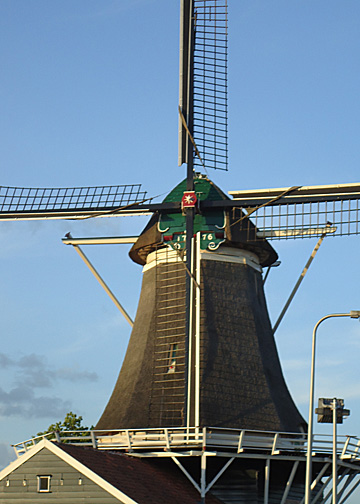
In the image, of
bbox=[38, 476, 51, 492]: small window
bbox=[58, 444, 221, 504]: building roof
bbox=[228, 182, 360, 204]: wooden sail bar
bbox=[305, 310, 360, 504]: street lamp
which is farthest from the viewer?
bbox=[228, 182, 360, 204]: wooden sail bar

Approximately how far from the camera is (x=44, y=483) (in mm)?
24219

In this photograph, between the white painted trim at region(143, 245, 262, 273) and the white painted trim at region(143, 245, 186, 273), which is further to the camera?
the white painted trim at region(143, 245, 186, 273)

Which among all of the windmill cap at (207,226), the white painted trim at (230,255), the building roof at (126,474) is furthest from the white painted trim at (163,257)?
the building roof at (126,474)

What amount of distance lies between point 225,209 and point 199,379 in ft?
18.1

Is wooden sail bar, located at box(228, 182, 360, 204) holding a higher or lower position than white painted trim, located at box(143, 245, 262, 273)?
higher

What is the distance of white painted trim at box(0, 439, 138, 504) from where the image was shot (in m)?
23.2

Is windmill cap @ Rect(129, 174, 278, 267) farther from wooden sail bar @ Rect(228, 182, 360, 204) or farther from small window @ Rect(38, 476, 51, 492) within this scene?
small window @ Rect(38, 476, 51, 492)

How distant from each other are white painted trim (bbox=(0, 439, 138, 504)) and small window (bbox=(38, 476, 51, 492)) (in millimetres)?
631

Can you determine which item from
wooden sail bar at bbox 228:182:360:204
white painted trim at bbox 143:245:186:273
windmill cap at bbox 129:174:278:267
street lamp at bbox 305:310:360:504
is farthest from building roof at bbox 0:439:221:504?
wooden sail bar at bbox 228:182:360:204

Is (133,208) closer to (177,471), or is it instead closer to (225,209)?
(225,209)

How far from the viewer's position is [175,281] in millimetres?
29844

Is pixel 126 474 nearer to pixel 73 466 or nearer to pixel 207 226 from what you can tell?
pixel 73 466

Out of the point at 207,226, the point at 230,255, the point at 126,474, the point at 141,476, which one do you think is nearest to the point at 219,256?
the point at 230,255

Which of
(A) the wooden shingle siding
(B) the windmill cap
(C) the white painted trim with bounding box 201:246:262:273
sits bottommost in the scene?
(A) the wooden shingle siding
